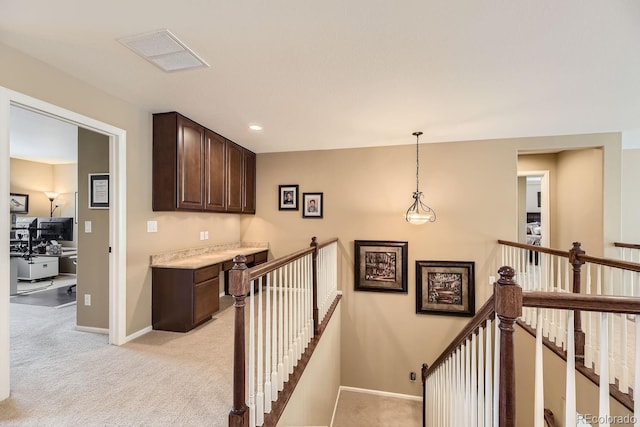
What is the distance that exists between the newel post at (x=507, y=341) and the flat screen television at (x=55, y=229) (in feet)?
24.3

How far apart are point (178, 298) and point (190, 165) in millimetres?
1469

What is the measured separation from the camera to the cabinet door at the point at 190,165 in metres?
3.03

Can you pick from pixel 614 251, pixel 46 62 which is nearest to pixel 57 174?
pixel 46 62

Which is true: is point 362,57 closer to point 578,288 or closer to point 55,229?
point 578,288

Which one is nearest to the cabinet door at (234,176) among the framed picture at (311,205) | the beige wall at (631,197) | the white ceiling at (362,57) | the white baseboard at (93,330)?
the white ceiling at (362,57)

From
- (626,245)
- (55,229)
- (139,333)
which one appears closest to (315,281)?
(139,333)

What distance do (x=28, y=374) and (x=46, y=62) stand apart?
7.64 ft

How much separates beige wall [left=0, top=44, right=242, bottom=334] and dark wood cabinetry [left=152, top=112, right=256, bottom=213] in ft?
0.41

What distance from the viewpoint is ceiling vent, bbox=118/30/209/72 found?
1.72 meters

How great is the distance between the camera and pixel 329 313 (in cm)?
355

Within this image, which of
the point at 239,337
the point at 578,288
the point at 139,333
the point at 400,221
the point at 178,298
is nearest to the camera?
the point at 239,337

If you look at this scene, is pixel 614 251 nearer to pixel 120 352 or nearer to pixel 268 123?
pixel 268 123

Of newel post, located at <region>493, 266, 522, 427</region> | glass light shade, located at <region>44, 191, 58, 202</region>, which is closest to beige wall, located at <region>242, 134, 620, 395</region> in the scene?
newel post, located at <region>493, 266, 522, 427</region>

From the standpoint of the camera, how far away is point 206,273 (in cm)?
305
